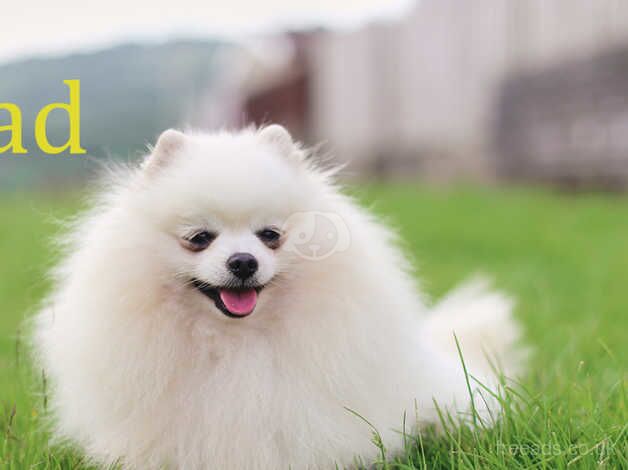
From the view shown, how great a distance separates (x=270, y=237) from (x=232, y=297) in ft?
0.64

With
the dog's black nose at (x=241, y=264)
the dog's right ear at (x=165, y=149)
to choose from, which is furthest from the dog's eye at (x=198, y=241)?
the dog's right ear at (x=165, y=149)

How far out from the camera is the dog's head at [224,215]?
1.87 metres

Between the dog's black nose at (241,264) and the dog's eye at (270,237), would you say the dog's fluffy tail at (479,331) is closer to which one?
the dog's eye at (270,237)

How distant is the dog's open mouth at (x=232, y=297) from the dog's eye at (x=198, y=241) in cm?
9

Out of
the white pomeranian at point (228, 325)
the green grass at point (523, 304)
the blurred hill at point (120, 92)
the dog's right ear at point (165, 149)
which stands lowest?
the green grass at point (523, 304)

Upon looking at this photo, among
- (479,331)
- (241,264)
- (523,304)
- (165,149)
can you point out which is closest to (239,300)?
(241,264)

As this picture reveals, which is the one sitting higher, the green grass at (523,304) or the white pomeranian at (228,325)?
the white pomeranian at (228,325)

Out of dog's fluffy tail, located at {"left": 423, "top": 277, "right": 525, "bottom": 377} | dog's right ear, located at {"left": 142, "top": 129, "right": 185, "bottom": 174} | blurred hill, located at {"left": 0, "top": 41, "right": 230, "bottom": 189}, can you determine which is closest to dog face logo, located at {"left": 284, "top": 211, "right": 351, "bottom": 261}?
dog's right ear, located at {"left": 142, "top": 129, "right": 185, "bottom": 174}

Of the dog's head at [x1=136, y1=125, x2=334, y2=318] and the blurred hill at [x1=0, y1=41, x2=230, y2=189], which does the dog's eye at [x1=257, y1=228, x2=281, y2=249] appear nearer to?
the dog's head at [x1=136, y1=125, x2=334, y2=318]

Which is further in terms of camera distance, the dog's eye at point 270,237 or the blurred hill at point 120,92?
the blurred hill at point 120,92

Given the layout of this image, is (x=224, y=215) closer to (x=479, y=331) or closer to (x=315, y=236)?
(x=315, y=236)

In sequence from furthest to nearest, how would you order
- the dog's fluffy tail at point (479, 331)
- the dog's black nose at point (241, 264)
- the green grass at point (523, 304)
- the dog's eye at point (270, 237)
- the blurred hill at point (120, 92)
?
1. the blurred hill at point (120, 92)
2. the dog's fluffy tail at point (479, 331)
3. the green grass at point (523, 304)
4. the dog's eye at point (270, 237)
5. the dog's black nose at point (241, 264)

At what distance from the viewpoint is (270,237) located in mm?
1977

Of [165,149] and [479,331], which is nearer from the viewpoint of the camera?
[165,149]
